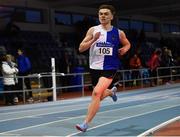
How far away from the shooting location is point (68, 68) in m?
21.7

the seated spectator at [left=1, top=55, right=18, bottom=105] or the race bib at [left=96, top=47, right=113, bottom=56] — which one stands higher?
the race bib at [left=96, top=47, right=113, bottom=56]

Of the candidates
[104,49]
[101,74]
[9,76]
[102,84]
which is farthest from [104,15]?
[9,76]

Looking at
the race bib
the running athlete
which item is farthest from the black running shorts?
the race bib

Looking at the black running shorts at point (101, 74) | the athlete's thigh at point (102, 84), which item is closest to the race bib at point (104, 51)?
the black running shorts at point (101, 74)

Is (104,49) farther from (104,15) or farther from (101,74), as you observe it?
(104,15)

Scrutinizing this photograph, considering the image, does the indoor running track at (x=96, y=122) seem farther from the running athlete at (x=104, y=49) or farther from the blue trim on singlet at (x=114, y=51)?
the blue trim on singlet at (x=114, y=51)

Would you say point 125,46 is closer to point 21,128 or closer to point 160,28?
point 21,128

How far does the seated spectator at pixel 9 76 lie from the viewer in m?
15.7

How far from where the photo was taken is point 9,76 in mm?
15820

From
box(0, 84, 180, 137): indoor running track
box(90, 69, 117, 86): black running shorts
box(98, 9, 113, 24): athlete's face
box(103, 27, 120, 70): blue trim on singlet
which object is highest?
box(98, 9, 113, 24): athlete's face

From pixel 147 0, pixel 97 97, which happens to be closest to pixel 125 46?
pixel 97 97

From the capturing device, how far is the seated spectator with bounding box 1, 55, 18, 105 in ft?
51.6

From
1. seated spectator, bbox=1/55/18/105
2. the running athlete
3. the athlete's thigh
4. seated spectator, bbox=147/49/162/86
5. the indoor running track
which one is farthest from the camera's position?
seated spectator, bbox=147/49/162/86

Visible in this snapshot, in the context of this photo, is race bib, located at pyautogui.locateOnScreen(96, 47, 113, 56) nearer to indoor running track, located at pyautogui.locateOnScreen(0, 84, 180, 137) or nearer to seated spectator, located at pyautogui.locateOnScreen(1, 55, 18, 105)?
indoor running track, located at pyautogui.locateOnScreen(0, 84, 180, 137)
